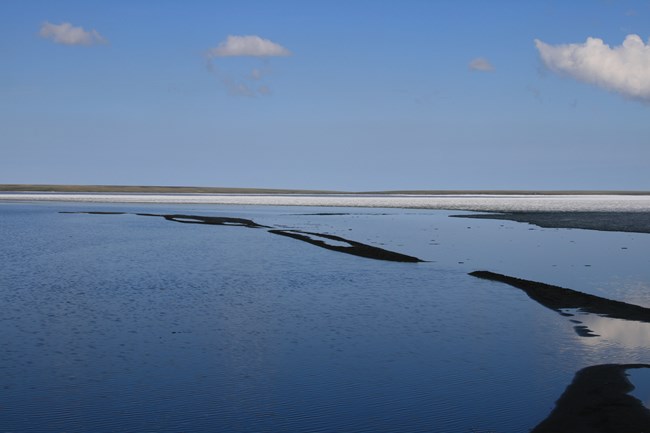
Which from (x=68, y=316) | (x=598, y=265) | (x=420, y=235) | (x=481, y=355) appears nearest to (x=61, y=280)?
(x=68, y=316)

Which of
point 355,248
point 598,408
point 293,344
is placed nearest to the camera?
point 598,408

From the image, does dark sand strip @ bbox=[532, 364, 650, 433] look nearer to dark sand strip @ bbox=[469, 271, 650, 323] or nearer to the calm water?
the calm water

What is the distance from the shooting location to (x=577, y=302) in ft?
57.8

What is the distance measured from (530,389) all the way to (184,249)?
2386 centimetres

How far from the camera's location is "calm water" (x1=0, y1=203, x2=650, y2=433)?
907 cm

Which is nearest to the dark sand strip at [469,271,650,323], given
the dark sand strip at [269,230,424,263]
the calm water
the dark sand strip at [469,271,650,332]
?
the dark sand strip at [469,271,650,332]

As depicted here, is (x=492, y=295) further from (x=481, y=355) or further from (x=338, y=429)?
(x=338, y=429)

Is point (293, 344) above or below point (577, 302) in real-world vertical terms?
below

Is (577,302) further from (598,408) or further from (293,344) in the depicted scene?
(598,408)

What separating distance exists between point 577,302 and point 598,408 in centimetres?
871

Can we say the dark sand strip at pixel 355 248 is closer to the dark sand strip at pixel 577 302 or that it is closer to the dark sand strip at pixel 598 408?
the dark sand strip at pixel 577 302

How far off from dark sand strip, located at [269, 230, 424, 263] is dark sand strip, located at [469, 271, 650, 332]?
7204 millimetres

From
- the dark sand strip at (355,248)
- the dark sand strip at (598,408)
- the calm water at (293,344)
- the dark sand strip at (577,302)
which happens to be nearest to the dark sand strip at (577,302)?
the dark sand strip at (577,302)

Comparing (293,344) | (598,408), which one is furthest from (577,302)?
(598,408)
